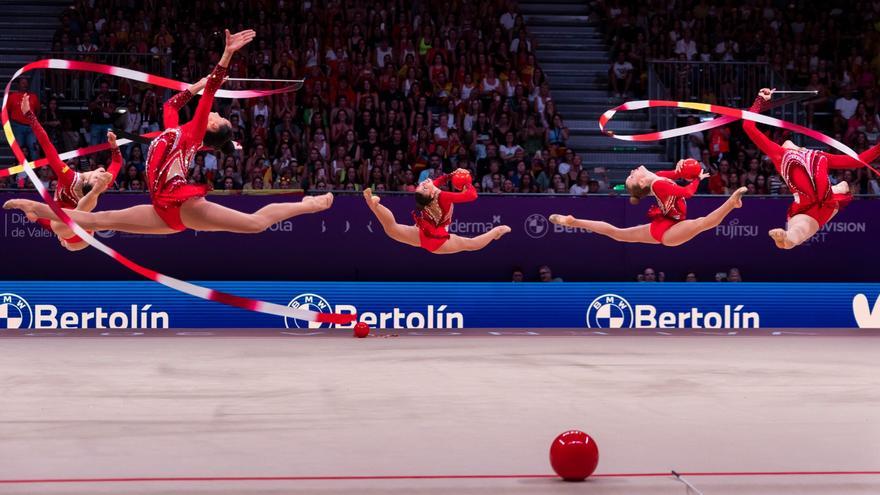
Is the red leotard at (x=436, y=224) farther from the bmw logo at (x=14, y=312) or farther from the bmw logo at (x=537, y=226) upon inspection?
the bmw logo at (x=14, y=312)

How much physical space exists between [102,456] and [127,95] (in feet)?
39.1

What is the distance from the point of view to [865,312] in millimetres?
20688

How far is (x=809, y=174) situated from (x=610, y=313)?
977cm

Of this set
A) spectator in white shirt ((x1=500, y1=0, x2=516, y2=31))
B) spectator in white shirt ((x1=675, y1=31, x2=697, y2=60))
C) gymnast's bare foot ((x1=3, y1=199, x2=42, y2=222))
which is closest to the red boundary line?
gymnast's bare foot ((x1=3, y1=199, x2=42, y2=222))

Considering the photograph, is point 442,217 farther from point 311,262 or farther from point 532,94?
point 532,94

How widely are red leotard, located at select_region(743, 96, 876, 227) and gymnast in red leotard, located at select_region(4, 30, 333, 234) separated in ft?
14.6

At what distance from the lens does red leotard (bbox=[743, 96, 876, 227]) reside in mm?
11047

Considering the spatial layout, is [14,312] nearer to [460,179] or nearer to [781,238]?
[460,179]

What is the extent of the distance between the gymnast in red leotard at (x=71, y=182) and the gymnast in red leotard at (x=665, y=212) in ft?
13.5

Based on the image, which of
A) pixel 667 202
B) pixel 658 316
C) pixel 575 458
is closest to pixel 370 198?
pixel 667 202

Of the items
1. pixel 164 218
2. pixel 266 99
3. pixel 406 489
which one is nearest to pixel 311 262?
pixel 266 99

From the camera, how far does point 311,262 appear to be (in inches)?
781

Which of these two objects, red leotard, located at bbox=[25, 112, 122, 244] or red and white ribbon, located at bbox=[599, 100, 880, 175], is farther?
red and white ribbon, located at bbox=[599, 100, 880, 175]

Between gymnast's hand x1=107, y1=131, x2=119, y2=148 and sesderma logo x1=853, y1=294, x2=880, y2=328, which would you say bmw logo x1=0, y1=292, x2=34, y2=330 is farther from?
sesderma logo x1=853, y1=294, x2=880, y2=328
